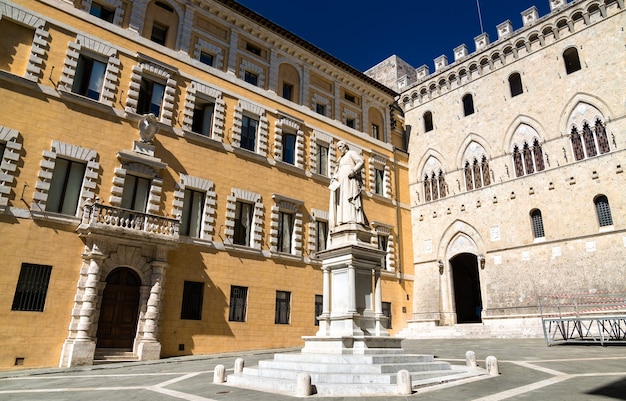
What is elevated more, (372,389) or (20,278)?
(20,278)

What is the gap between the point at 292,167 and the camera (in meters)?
24.1

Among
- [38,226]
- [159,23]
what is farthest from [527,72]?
[38,226]

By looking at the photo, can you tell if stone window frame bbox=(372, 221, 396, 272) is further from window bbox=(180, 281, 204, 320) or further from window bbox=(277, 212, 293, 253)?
window bbox=(180, 281, 204, 320)

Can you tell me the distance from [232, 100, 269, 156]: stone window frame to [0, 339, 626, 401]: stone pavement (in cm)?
1192

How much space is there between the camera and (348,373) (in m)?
8.84

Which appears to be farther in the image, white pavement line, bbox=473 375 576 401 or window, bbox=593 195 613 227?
window, bbox=593 195 613 227

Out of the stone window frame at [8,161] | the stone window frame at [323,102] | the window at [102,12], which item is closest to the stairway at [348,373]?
the stone window frame at [8,161]

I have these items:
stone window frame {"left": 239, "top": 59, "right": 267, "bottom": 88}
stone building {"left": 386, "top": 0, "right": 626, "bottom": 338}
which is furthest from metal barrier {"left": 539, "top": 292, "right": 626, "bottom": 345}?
stone window frame {"left": 239, "top": 59, "right": 267, "bottom": 88}

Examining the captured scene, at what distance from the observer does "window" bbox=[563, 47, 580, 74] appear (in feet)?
78.9

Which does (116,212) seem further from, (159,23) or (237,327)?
(159,23)

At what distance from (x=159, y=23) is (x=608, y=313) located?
88.7 feet

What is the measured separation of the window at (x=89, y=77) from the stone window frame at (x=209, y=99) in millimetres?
4017

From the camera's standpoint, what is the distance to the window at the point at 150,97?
19.6 m

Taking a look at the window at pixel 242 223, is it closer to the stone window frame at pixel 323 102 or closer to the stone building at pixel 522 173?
the stone window frame at pixel 323 102
